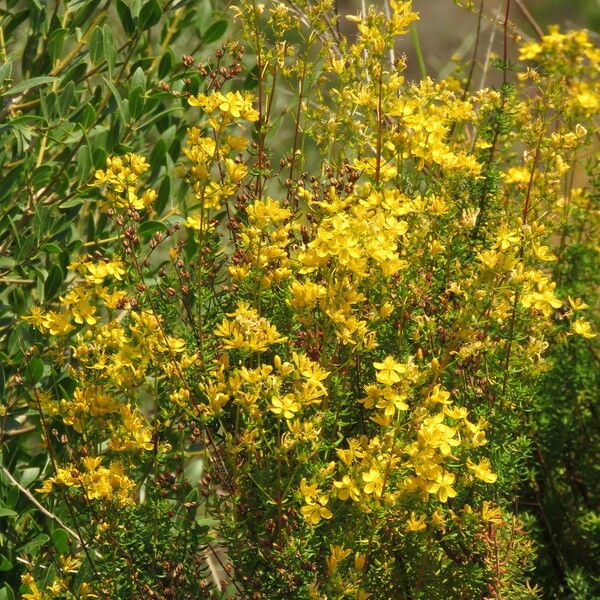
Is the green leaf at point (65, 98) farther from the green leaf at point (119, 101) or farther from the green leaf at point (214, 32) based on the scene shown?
the green leaf at point (214, 32)

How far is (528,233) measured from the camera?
214cm

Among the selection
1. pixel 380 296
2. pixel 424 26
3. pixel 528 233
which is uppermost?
pixel 528 233

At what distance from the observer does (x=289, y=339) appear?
2373mm

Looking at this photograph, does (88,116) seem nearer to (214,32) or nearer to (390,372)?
(214,32)

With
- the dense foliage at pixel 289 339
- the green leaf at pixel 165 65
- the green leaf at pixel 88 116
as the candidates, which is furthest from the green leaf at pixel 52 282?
the green leaf at pixel 165 65

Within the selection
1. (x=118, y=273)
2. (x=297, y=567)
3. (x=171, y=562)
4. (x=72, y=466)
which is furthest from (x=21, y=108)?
(x=297, y=567)

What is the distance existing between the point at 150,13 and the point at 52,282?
0.76m

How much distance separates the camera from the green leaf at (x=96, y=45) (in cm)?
274

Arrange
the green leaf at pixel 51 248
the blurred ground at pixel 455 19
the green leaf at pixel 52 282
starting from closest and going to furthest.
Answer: the green leaf at pixel 51 248 < the green leaf at pixel 52 282 < the blurred ground at pixel 455 19

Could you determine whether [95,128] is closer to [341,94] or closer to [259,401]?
[341,94]

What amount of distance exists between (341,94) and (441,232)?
1.37ft

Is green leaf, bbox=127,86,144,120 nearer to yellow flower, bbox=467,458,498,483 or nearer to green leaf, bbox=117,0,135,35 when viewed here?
green leaf, bbox=117,0,135,35

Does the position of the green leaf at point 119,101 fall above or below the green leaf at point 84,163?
above

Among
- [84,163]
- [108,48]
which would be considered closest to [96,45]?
[108,48]
